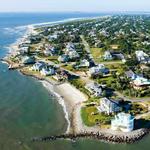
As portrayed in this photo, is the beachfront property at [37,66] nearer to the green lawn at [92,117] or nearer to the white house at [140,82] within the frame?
the white house at [140,82]

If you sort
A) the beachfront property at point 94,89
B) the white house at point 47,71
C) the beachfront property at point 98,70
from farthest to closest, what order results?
the white house at point 47,71, the beachfront property at point 98,70, the beachfront property at point 94,89

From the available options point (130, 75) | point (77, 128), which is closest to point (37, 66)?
point (130, 75)

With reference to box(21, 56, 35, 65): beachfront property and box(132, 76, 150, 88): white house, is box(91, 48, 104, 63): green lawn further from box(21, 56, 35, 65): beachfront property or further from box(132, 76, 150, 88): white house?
box(132, 76, 150, 88): white house

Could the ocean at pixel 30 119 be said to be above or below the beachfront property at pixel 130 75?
above

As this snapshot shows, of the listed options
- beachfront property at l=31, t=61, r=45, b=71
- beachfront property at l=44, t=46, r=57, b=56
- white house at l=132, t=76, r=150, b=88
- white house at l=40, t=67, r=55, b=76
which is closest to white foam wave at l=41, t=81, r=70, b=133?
white house at l=40, t=67, r=55, b=76

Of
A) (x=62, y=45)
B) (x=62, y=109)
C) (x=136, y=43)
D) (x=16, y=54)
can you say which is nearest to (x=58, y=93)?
(x=62, y=109)

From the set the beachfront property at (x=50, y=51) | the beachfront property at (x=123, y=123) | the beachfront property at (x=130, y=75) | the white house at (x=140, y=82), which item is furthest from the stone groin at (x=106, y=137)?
the beachfront property at (x=50, y=51)

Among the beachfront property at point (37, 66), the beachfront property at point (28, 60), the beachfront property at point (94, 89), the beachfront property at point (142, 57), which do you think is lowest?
the beachfront property at point (142, 57)
